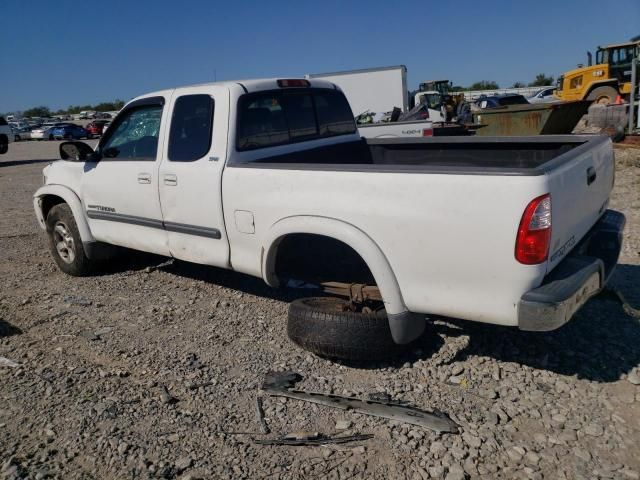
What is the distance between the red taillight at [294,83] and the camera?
4.61 meters

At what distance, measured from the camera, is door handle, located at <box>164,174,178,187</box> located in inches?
173

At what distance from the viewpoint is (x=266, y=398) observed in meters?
3.47

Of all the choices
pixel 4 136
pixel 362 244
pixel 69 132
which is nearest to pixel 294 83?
pixel 362 244

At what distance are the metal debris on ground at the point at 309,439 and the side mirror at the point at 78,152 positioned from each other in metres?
3.47

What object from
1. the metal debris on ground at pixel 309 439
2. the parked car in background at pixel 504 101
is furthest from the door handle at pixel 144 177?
the parked car in background at pixel 504 101

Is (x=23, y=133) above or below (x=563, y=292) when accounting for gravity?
above

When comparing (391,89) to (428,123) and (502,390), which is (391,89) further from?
(502,390)

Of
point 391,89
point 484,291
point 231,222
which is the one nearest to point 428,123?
point 391,89

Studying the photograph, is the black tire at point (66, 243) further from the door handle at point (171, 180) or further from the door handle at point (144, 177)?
the door handle at point (171, 180)

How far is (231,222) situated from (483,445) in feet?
7.36

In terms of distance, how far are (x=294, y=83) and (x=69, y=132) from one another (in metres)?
41.3

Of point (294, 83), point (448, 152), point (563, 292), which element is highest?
point (294, 83)

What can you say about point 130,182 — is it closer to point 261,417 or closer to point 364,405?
point 261,417

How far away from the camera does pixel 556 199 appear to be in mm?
2896
